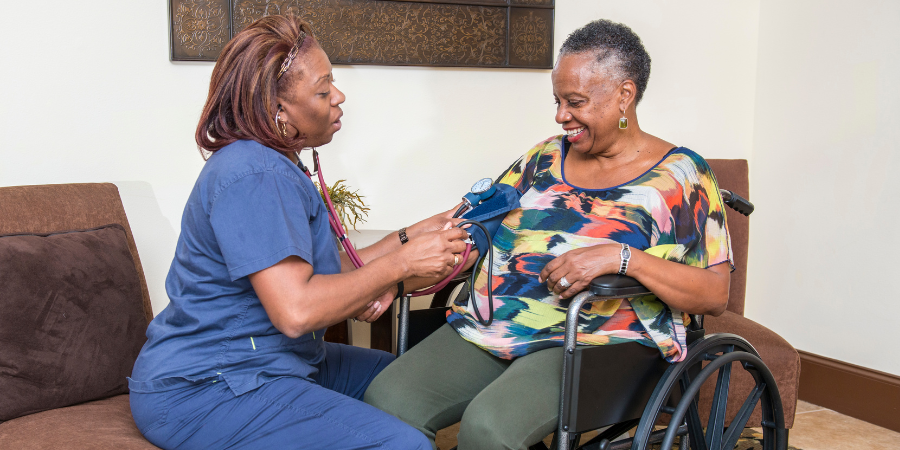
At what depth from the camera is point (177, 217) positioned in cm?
234

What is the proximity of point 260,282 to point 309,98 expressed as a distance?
384 millimetres

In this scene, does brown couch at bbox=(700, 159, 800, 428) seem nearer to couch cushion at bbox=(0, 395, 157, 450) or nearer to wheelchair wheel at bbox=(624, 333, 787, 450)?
wheelchair wheel at bbox=(624, 333, 787, 450)

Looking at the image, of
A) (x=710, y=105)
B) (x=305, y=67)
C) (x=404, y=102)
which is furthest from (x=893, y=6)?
(x=305, y=67)

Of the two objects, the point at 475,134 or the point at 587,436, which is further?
the point at 475,134

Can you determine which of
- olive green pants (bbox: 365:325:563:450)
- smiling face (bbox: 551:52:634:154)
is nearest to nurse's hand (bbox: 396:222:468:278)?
olive green pants (bbox: 365:325:563:450)

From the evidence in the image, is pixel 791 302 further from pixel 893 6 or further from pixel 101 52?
pixel 101 52

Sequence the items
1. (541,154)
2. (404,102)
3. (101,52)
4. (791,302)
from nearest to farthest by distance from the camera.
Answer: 1. (541,154)
2. (101,52)
3. (404,102)
4. (791,302)

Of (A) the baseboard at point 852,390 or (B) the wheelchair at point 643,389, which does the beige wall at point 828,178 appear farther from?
(B) the wheelchair at point 643,389

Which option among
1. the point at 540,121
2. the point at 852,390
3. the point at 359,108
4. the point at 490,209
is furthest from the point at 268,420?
the point at 852,390

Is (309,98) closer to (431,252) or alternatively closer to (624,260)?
(431,252)

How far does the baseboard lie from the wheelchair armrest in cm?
163

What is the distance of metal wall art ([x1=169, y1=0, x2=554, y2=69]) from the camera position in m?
2.24

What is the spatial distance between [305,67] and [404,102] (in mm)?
1216

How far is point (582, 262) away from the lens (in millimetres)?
1345
